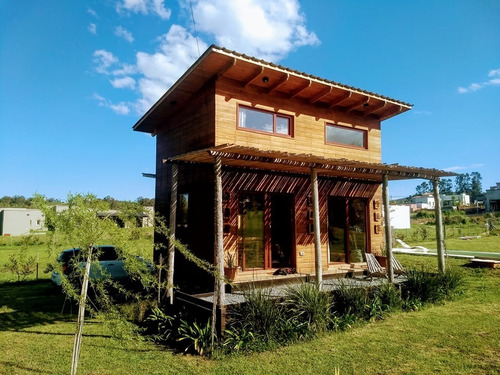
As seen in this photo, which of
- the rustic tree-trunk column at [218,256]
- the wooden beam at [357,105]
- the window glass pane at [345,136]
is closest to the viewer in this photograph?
the rustic tree-trunk column at [218,256]

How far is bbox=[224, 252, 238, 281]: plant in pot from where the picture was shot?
771 cm

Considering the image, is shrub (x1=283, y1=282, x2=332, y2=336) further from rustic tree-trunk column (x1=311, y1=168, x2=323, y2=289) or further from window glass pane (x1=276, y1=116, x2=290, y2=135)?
window glass pane (x1=276, y1=116, x2=290, y2=135)

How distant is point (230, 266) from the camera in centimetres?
786

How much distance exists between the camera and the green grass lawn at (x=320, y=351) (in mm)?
4812

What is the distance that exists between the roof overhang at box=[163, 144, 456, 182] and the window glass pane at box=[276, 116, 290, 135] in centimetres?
118

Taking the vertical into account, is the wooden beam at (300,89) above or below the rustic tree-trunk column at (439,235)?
above

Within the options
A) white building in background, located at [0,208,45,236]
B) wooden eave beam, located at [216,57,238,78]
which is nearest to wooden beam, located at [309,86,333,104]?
wooden eave beam, located at [216,57,238,78]

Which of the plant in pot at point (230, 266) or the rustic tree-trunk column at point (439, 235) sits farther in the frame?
the rustic tree-trunk column at point (439, 235)

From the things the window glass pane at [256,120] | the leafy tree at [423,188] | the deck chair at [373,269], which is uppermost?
the leafy tree at [423,188]

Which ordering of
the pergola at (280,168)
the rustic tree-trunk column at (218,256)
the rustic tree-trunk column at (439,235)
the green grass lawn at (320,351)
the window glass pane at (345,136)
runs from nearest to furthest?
the green grass lawn at (320,351), the rustic tree-trunk column at (218,256), the pergola at (280,168), the rustic tree-trunk column at (439,235), the window glass pane at (345,136)

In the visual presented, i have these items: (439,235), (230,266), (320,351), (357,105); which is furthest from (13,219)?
(439,235)

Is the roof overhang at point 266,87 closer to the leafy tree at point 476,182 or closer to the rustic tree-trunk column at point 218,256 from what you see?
the rustic tree-trunk column at point 218,256

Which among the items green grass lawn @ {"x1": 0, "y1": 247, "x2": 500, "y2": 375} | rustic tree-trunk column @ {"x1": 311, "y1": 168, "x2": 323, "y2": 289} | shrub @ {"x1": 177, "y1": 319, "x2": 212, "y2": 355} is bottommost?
green grass lawn @ {"x1": 0, "y1": 247, "x2": 500, "y2": 375}

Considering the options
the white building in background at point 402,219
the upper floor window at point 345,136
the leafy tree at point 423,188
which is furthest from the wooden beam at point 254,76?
the leafy tree at point 423,188
